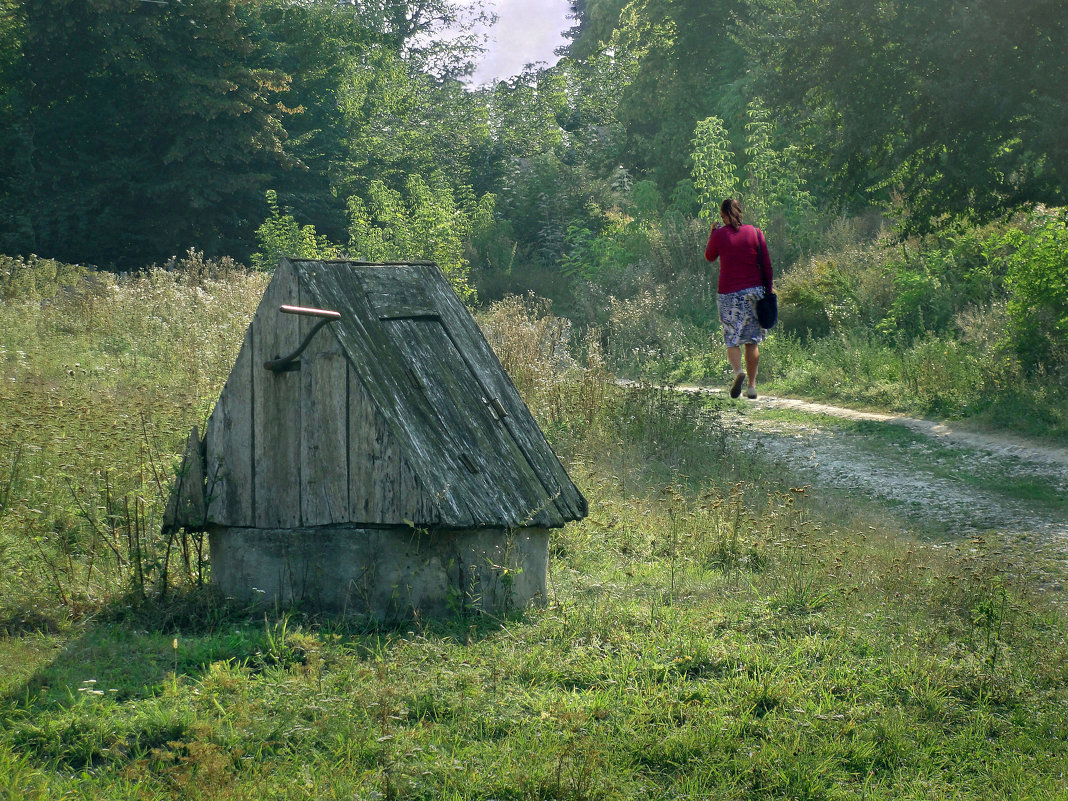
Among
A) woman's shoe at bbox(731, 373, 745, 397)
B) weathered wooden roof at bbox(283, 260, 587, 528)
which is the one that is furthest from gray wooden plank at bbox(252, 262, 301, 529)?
woman's shoe at bbox(731, 373, 745, 397)

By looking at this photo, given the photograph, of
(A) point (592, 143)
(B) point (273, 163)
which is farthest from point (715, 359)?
(A) point (592, 143)

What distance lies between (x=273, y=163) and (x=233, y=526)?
89.9 ft

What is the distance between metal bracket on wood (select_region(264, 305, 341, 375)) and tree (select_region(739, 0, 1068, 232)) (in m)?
10.6

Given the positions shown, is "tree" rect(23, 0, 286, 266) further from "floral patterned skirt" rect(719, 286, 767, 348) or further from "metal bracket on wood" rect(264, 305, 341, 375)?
"metal bracket on wood" rect(264, 305, 341, 375)

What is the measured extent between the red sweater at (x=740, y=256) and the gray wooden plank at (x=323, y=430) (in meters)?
4.51

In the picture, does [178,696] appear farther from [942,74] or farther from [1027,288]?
[942,74]

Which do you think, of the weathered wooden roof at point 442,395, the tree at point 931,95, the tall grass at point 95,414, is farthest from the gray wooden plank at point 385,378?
the tree at point 931,95

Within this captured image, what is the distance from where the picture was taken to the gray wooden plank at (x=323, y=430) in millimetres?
5445

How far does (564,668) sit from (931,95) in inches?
465

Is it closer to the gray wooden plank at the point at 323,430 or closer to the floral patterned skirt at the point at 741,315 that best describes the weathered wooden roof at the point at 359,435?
the gray wooden plank at the point at 323,430

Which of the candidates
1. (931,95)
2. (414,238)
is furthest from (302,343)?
(414,238)

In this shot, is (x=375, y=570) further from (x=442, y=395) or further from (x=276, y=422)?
(x=442, y=395)

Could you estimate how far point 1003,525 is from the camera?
29.3 ft

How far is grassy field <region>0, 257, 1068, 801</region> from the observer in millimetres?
3879
